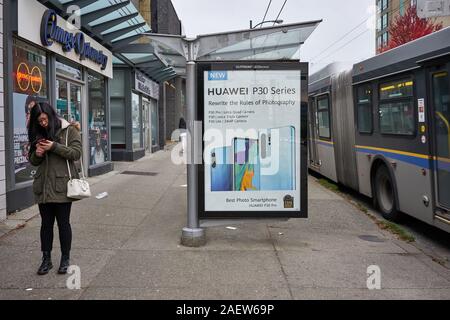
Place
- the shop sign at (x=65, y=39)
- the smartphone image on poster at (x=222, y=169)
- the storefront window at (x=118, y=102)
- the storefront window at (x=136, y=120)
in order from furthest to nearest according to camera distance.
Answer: the storefront window at (x=136, y=120) → the storefront window at (x=118, y=102) → the shop sign at (x=65, y=39) → the smartphone image on poster at (x=222, y=169)

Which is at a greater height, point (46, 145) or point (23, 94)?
point (23, 94)

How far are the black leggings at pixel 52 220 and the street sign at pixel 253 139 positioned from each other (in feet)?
5.95

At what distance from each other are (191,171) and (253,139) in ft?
2.94

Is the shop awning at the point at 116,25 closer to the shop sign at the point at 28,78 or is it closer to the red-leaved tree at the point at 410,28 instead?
the shop sign at the point at 28,78

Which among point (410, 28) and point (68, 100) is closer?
point (68, 100)

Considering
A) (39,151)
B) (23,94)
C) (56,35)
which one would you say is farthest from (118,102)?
(39,151)

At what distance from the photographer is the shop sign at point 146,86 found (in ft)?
56.0

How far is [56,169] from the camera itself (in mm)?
4785

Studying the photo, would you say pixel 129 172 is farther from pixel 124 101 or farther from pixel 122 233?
pixel 122 233

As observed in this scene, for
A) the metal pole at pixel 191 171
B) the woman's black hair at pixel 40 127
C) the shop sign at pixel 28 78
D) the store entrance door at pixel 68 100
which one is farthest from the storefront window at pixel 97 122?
the woman's black hair at pixel 40 127

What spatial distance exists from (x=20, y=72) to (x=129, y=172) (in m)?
6.15

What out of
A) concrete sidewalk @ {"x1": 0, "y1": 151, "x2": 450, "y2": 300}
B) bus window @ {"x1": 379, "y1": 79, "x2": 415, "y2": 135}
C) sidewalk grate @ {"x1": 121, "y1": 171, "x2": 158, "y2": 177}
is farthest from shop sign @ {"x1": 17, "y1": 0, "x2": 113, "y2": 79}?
bus window @ {"x1": 379, "y1": 79, "x2": 415, "y2": 135}

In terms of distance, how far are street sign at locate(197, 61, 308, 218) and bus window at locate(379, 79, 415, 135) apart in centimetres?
188

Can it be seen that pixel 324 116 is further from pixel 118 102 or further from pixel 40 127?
pixel 40 127
